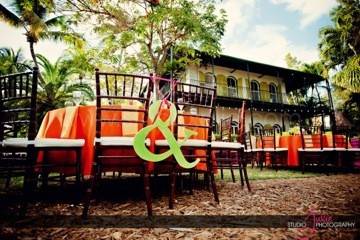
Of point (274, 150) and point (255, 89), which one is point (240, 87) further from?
point (274, 150)

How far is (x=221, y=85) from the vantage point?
1675cm

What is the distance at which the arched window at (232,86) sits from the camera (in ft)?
55.4

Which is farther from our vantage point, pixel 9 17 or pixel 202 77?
pixel 202 77

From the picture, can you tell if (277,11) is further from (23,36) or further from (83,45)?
(23,36)

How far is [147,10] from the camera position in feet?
30.7

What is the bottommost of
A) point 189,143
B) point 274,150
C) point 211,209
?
point 211,209

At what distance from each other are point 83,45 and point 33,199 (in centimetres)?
1057

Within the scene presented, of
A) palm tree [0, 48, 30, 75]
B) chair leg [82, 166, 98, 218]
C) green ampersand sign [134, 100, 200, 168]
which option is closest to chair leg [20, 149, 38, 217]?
chair leg [82, 166, 98, 218]

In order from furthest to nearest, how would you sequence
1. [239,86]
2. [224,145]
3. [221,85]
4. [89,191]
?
[239,86], [221,85], [224,145], [89,191]

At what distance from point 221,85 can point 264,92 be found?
3610 millimetres

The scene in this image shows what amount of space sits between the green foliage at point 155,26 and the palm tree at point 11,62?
160 inches

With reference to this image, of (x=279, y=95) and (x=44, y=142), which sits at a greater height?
(x=279, y=95)

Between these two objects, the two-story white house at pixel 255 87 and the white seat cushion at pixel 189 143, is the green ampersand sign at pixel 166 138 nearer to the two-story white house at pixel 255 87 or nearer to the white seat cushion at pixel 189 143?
the white seat cushion at pixel 189 143

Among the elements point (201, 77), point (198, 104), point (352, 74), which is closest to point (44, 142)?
point (198, 104)
